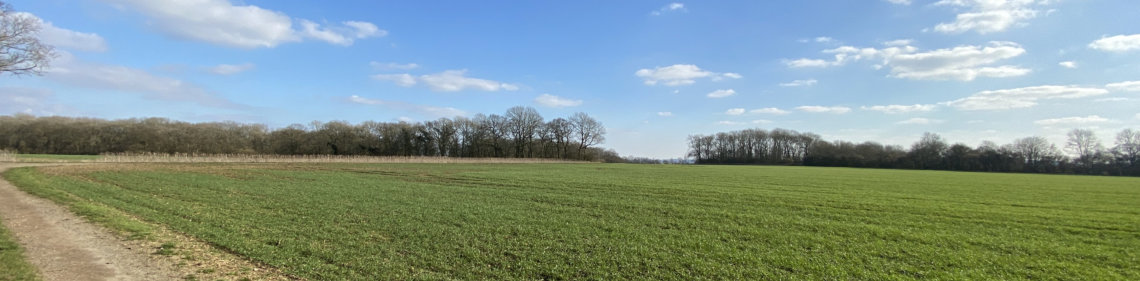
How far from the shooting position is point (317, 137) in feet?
347

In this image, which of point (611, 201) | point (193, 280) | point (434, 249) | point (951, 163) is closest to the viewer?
point (193, 280)

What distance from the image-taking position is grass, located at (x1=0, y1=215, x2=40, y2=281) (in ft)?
20.3

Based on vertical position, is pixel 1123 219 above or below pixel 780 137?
below

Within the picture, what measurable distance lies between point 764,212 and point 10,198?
2575cm

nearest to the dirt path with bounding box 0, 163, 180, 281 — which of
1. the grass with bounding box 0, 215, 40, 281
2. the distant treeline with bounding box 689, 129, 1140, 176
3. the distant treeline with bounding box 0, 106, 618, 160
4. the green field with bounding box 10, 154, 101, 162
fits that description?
the grass with bounding box 0, 215, 40, 281

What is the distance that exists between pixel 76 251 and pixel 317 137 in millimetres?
110295

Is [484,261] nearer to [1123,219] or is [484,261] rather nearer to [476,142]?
[1123,219]

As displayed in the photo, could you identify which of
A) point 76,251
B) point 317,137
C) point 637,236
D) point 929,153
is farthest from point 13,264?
point 929,153

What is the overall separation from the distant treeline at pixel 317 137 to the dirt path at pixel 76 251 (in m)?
98.2

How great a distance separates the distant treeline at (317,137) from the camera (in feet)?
278

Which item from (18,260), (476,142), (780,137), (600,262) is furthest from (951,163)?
(18,260)

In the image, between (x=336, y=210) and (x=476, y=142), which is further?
(x=476, y=142)

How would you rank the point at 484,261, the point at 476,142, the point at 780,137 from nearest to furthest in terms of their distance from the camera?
the point at 484,261 < the point at 476,142 < the point at 780,137

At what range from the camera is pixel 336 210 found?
47.2 feet
